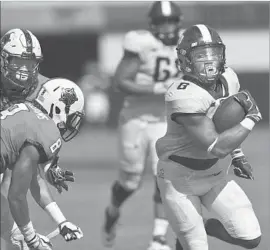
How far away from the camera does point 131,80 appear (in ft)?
25.1

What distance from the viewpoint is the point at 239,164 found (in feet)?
18.4

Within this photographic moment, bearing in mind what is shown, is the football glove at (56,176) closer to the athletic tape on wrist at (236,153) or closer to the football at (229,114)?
the football at (229,114)

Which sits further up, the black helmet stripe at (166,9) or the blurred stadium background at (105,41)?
the black helmet stripe at (166,9)

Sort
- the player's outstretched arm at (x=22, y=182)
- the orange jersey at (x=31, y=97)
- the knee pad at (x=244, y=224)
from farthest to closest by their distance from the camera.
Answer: the knee pad at (x=244, y=224)
the orange jersey at (x=31, y=97)
the player's outstretched arm at (x=22, y=182)

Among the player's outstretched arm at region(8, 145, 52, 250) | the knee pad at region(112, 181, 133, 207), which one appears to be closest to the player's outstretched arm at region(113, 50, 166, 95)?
the knee pad at region(112, 181, 133, 207)

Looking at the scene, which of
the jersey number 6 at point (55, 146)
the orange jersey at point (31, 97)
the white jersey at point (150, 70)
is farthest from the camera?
the white jersey at point (150, 70)

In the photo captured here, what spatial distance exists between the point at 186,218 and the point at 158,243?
1865mm

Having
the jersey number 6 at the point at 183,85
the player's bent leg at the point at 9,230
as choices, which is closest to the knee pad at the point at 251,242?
the jersey number 6 at the point at 183,85

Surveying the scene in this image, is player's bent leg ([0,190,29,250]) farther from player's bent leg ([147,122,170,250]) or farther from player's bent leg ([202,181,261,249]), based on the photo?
player's bent leg ([147,122,170,250])

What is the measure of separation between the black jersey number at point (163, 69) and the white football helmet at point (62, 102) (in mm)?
2254

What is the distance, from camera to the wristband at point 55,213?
17.1 ft

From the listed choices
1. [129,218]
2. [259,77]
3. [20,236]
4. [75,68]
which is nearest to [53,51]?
[75,68]

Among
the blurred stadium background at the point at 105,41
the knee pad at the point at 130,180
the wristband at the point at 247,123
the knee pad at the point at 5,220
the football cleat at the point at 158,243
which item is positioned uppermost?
the wristband at the point at 247,123

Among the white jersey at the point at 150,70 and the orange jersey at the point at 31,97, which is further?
the white jersey at the point at 150,70
